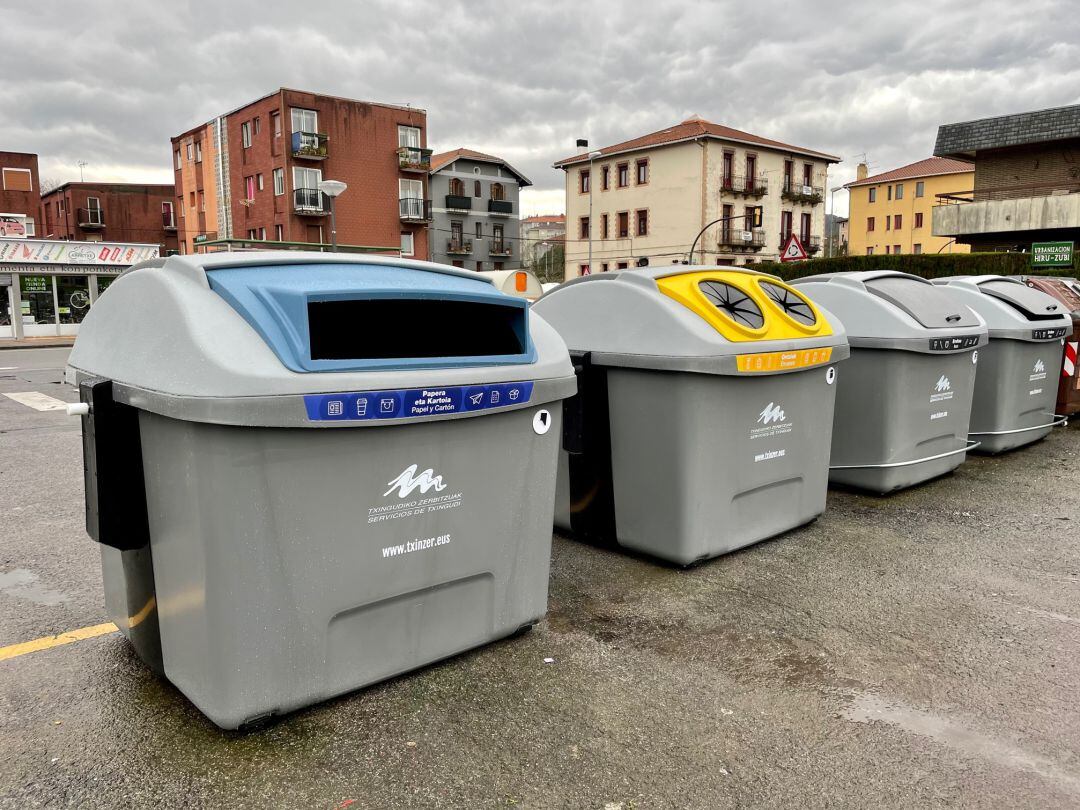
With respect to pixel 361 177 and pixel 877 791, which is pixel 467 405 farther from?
pixel 361 177

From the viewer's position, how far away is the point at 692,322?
11.4 feet

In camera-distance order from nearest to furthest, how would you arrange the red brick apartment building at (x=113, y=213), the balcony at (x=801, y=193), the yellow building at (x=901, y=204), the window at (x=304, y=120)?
the window at (x=304, y=120) → the balcony at (x=801, y=193) → the red brick apartment building at (x=113, y=213) → the yellow building at (x=901, y=204)

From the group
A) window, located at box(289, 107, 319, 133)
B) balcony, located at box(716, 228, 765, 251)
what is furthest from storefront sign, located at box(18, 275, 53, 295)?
balcony, located at box(716, 228, 765, 251)

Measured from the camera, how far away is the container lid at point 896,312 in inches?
189

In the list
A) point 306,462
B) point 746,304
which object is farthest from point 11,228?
point 306,462

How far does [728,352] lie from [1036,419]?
4618 millimetres

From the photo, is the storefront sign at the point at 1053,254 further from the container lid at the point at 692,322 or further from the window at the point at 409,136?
the window at the point at 409,136

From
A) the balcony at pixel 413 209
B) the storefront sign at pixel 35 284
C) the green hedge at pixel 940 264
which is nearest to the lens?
the green hedge at pixel 940 264

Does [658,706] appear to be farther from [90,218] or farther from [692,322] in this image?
[90,218]

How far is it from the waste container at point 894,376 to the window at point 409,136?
36.1 m

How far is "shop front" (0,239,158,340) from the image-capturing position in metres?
26.7

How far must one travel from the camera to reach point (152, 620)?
2.53 metres

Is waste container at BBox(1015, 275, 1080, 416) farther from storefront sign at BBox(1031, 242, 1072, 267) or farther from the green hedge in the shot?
the green hedge

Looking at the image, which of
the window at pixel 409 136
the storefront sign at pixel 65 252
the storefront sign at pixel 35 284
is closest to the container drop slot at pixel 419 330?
the storefront sign at pixel 65 252
